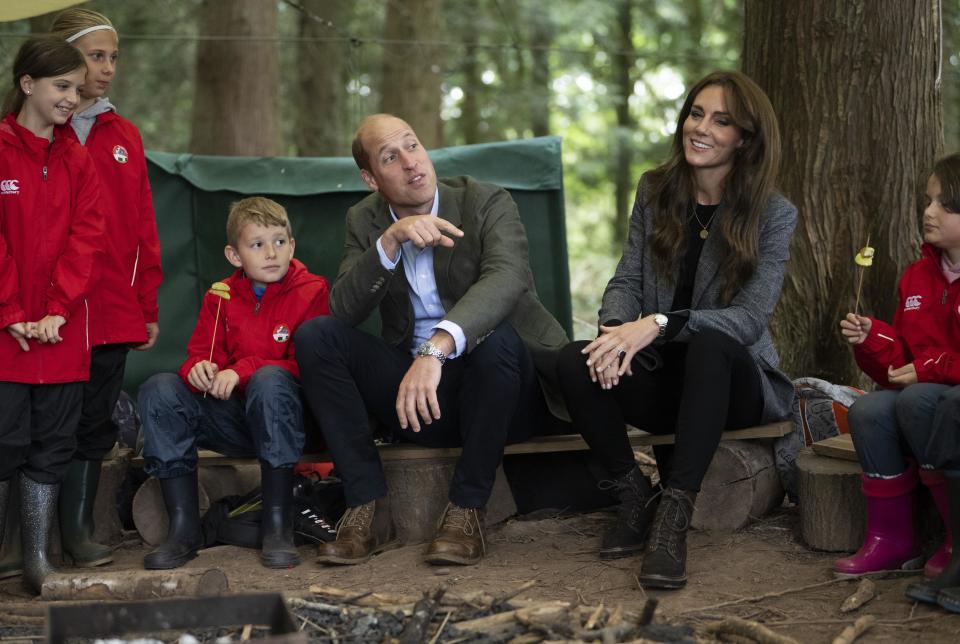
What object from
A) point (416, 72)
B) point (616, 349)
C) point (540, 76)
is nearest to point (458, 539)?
point (616, 349)

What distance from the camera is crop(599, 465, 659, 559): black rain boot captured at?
3594mm

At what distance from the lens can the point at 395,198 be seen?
12.6ft

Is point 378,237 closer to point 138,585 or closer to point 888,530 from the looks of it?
point 138,585

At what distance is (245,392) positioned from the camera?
12.6 feet

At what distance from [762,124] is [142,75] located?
9.55 metres

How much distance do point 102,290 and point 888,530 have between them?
2685 mm

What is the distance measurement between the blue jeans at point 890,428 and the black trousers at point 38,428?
2495 mm

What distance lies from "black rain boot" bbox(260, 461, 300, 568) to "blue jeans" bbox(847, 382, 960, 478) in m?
1.84

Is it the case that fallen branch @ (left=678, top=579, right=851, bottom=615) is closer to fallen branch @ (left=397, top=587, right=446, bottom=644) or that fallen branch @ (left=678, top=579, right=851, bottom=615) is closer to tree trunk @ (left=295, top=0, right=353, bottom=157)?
fallen branch @ (left=397, top=587, right=446, bottom=644)

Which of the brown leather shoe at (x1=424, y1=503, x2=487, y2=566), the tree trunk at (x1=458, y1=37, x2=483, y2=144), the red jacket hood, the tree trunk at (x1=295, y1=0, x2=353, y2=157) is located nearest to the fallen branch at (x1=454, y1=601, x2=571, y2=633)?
the brown leather shoe at (x1=424, y1=503, x2=487, y2=566)

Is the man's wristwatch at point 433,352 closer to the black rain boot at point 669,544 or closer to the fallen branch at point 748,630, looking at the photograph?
the black rain boot at point 669,544

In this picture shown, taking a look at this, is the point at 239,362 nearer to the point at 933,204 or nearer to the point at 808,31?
the point at 933,204

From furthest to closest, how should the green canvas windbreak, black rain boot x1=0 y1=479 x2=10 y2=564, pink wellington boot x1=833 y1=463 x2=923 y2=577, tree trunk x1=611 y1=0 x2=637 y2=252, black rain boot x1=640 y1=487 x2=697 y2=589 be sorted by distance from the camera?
tree trunk x1=611 y1=0 x2=637 y2=252 → the green canvas windbreak → black rain boot x1=0 y1=479 x2=10 y2=564 → pink wellington boot x1=833 y1=463 x2=923 y2=577 → black rain boot x1=640 y1=487 x2=697 y2=589

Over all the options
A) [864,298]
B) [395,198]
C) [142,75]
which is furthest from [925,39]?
[142,75]
